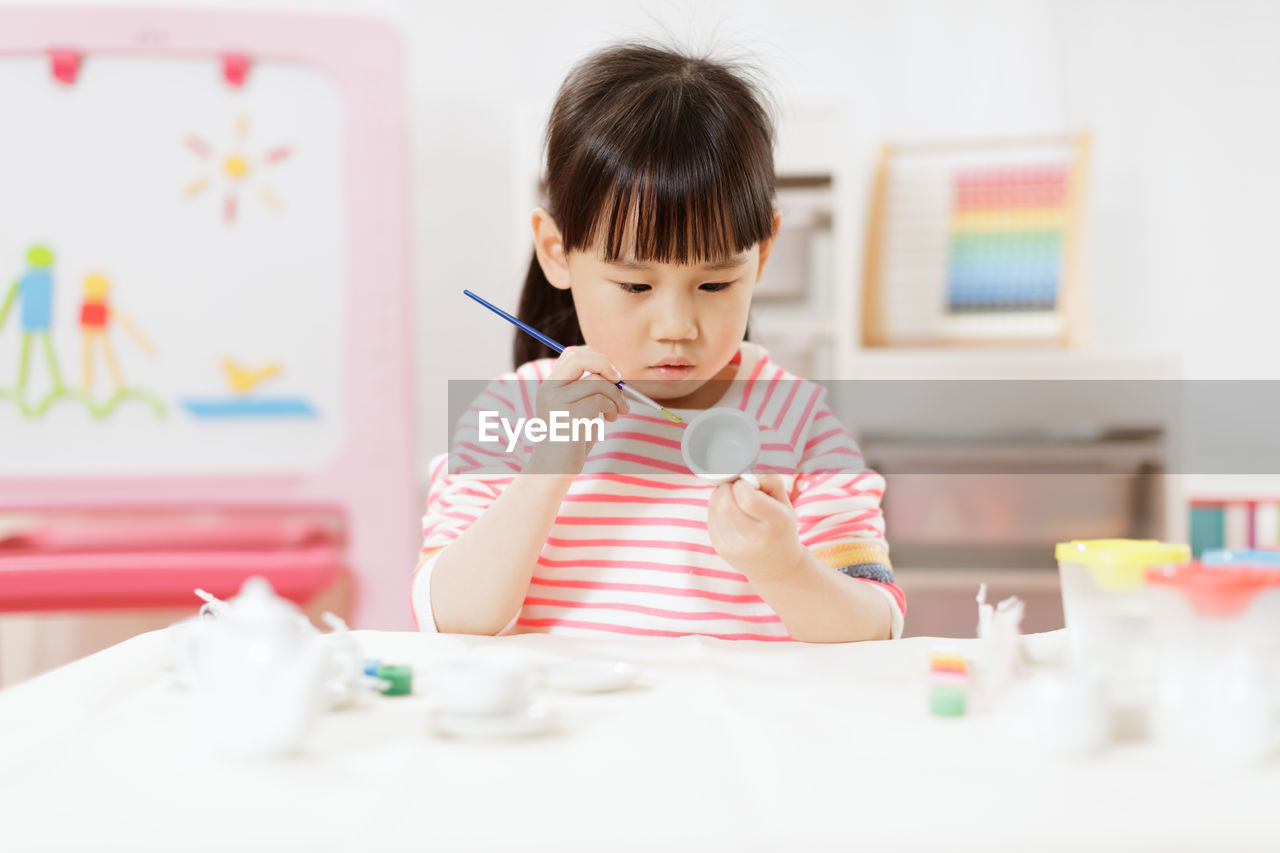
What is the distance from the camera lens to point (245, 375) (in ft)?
6.19

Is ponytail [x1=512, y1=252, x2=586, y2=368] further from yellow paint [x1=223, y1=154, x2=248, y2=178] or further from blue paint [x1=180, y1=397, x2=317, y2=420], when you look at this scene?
yellow paint [x1=223, y1=154, x2=248, y2=178]

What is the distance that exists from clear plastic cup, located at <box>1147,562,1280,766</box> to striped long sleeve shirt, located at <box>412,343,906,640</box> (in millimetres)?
391

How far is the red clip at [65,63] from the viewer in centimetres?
184

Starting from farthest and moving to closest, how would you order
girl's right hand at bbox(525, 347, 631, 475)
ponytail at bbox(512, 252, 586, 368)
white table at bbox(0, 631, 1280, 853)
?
ponytail at bbox(512, 252, 586, 368) → girl's right hand at bbox(525, 347, 631, 475) → white table at bbox(0, 631, 1280, 853)

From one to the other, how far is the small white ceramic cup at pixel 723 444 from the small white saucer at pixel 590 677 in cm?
16

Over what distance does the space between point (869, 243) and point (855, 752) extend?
1.88 metres

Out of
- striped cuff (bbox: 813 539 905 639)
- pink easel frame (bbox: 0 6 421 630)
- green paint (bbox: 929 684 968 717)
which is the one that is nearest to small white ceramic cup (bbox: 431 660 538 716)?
green paint (bbox: 929 684 968 717)

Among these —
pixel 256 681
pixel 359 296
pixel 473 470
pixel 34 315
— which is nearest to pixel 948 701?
pixel 256 681

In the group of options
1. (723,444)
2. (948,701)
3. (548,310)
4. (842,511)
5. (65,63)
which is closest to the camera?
(948,701)

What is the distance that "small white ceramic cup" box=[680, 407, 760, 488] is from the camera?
29.9 inches

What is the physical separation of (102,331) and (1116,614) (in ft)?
5.74

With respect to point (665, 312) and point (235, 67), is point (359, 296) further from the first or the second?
point (665, 312)

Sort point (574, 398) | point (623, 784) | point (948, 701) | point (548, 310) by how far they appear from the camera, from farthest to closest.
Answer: point (548, 310), point (574, 398), point (948, 701), point (623, 784)

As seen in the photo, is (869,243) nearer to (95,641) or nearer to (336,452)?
(336,452)
